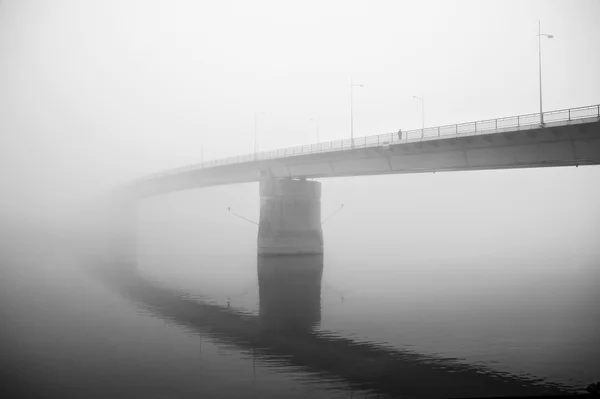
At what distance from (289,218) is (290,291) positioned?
2141 cm

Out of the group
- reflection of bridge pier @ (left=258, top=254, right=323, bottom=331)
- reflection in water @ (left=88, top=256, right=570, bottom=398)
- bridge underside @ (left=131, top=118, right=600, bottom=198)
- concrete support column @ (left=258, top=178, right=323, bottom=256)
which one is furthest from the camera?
concrete support column @ (left=258, top=178, right=323, bottom=256)

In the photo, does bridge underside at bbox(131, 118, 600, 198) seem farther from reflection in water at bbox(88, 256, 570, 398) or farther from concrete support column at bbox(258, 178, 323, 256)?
reflection in water at bbox(88, 256, 570, 398)

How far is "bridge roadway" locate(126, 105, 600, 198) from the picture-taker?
37.3m

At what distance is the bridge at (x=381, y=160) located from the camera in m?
38.0

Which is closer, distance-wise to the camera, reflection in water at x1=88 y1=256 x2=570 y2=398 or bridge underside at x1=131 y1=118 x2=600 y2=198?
reflection in water at x1=88 y1=256 x2=570 y2=398

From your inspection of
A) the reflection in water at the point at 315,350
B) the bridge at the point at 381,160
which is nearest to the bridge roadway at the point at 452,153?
the bridge at the point at 381,160

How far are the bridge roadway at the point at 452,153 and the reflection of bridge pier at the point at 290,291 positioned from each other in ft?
35.7

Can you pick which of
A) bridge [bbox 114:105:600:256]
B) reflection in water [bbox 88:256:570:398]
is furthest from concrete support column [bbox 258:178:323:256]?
reflection in water [bbox 88:256:570:398]

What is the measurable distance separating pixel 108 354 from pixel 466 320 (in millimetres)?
20699

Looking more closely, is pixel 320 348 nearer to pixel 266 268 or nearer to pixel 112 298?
pixel 112 298

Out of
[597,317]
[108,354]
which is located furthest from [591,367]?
[108,354]

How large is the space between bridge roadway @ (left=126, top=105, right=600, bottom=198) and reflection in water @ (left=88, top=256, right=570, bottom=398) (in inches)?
614

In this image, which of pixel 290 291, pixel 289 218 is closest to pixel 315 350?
pixel 290 291

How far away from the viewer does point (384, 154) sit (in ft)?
175
